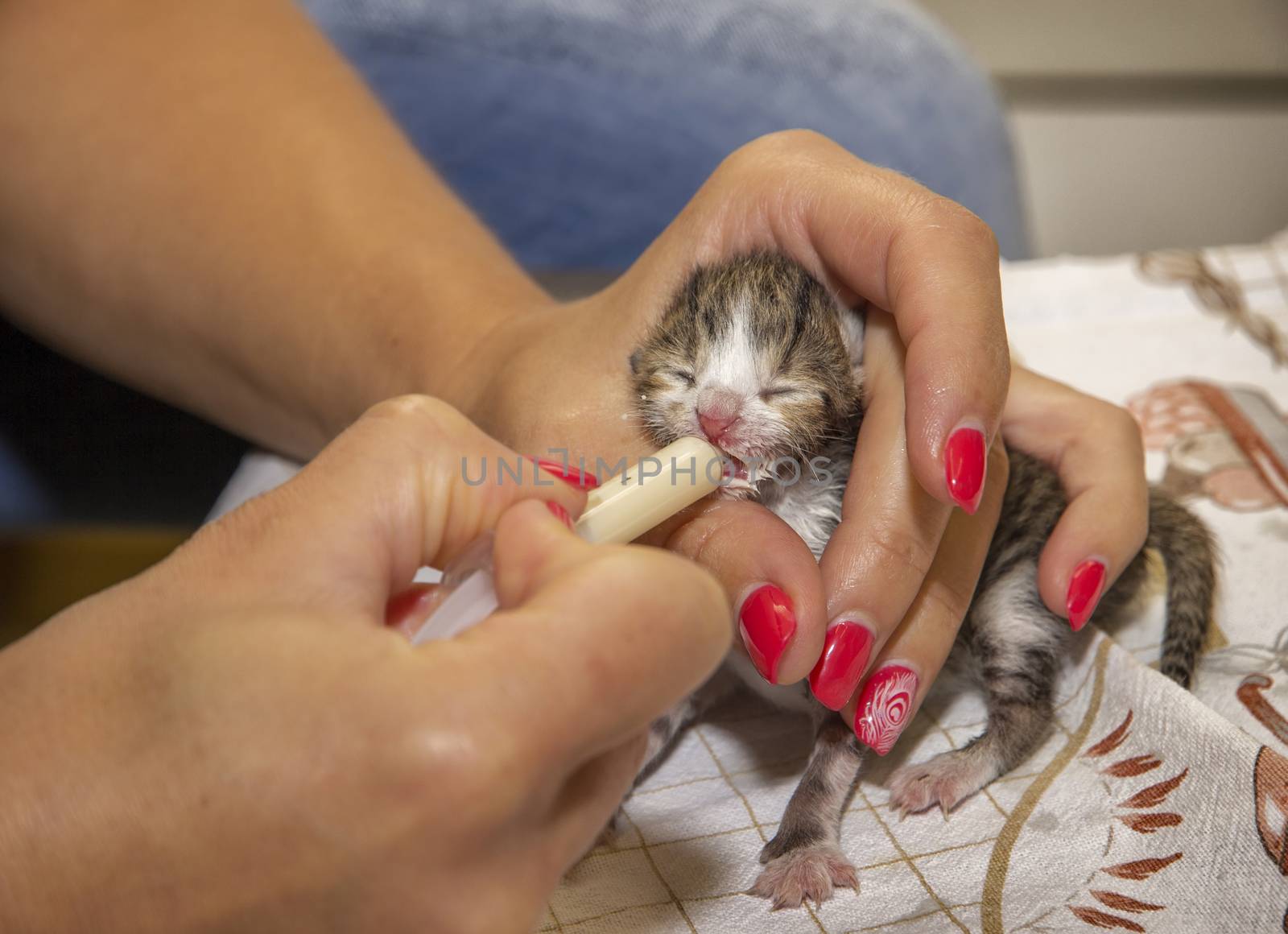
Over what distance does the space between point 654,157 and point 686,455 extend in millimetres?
1321

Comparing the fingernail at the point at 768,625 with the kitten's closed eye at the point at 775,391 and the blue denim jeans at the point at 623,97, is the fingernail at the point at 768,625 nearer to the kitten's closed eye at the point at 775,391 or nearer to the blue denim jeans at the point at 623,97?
the kitten's closed eye at the point at 775,391

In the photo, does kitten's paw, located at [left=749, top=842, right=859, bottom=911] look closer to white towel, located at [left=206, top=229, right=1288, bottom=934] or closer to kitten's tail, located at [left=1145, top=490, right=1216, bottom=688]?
white towel, located at [left=206, top=229, right=1288, bottom=934]

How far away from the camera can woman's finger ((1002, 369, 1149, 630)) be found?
4.13 ft

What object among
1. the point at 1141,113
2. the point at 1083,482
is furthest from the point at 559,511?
the point at 1141,113

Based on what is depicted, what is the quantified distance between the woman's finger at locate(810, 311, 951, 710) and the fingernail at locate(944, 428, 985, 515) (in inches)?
3.7

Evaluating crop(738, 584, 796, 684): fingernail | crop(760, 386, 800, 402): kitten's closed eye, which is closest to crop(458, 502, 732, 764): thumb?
crop(738, 584, 796, 684): fingernail

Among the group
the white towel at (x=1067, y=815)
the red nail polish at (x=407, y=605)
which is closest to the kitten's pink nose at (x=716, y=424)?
the white towel at (x=1067, y=815)

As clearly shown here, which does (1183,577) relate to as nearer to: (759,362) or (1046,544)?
(1046,544)

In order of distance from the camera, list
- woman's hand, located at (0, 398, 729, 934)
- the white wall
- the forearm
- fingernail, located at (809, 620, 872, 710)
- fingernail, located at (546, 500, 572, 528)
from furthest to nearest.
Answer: the white wall → the forearm → fingernail, located at (809, 620, 872, 710) → fingernail, located at (546, 500, 572, 528) → woman's hand, located at (0, 398, 729, 934)

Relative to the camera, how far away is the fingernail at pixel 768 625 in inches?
40.1

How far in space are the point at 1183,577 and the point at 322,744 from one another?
117 centimetres

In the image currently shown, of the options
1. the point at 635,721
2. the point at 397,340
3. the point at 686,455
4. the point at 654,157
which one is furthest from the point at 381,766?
the point at 654,157

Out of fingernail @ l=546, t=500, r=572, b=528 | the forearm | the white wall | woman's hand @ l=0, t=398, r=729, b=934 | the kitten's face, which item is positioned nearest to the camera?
woman's hand @ l=0, t=398, r=729, b=934

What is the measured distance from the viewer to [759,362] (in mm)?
1245
